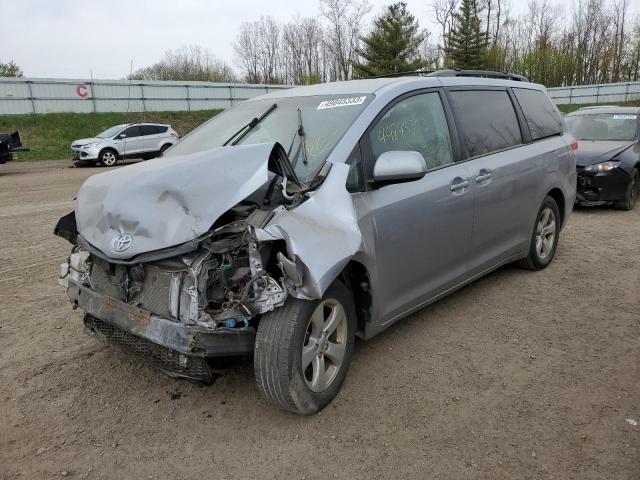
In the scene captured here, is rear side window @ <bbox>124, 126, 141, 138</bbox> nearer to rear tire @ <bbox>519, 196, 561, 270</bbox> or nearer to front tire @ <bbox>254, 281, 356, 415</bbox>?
rear tire @ <bbox>519, 196, 561, 270</bbox>

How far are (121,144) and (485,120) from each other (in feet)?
60.6

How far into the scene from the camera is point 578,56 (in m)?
60.1

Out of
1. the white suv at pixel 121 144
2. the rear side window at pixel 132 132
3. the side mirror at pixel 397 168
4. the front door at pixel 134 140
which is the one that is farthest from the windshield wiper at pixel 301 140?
the rear side window at pixel 132 132

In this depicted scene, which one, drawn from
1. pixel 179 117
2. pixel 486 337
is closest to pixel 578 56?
pixel 179 117

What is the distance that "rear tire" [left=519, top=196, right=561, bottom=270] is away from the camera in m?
5.12

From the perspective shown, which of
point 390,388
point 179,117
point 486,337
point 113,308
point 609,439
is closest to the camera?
point 609,439

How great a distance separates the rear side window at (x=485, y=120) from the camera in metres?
4.10

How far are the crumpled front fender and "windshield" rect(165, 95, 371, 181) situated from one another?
0.98 ft

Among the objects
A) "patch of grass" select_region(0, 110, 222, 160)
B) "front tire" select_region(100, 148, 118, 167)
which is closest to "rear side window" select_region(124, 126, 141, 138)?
"front tire" select_region(100, 148, 118, 167)

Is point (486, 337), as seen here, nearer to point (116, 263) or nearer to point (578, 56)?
point (116, 263)

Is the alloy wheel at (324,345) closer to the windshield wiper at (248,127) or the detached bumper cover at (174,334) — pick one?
the detached bumper cover at (174,334)

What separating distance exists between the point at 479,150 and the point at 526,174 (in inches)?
29.4

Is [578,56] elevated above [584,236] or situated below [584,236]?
above

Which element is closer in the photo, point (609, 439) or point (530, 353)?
point (609, 439)
